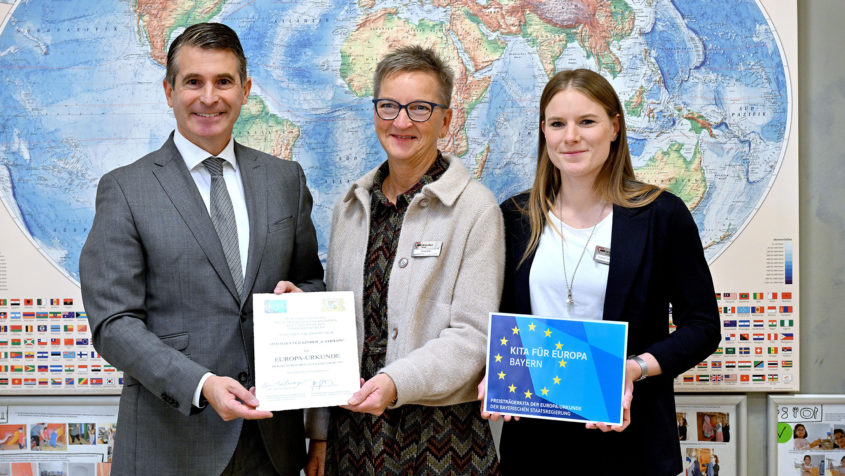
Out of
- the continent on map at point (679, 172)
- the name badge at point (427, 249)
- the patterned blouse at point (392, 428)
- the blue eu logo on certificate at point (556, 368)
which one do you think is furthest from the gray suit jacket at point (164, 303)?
the continent on map at point (679, 172)

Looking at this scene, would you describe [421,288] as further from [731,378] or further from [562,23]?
[731,378]

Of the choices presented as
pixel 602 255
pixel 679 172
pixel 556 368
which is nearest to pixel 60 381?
pixel 556 368

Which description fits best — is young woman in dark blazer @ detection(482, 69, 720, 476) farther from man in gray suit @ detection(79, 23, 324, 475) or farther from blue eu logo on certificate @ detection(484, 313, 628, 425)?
man in gray suit @ detection(79, 23, 324, 475)

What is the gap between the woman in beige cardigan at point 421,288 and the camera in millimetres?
1974

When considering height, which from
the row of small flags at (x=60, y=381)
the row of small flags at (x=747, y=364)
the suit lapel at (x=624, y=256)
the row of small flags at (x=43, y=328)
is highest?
the suit lapel at (x=624, y=256)

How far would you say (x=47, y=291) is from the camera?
2887 millimetres

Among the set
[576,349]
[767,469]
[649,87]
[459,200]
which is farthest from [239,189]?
[767,469]

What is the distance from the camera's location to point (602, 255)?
1.99 metres

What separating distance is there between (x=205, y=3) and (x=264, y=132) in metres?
0.60

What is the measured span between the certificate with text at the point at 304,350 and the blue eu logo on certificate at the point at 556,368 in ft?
1.36

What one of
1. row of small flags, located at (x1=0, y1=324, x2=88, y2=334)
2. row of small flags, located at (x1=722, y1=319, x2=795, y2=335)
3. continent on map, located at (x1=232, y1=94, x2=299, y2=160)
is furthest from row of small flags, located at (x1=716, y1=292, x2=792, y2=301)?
row of small flags, located at (x1=0, y1=324, x2=88, y2=334)

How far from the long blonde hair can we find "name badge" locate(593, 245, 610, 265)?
154 millimetres

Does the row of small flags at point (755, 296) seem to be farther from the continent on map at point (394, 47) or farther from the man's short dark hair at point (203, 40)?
the man's short dark hair at point (203, 40)

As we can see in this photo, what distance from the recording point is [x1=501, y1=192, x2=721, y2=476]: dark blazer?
1.96m
